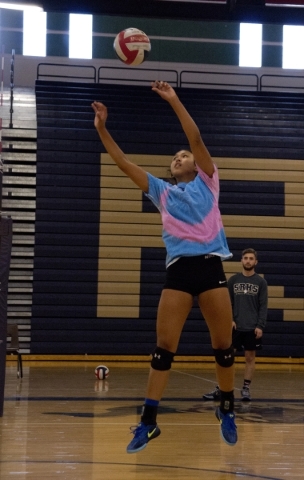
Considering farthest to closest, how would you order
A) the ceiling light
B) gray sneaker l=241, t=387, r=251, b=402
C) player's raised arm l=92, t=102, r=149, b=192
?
1. gray sneaker l=241, t=387, r=251, b=402
2. the ceiling light
3. player's raised arm l=92, t=102, r=149, b=192

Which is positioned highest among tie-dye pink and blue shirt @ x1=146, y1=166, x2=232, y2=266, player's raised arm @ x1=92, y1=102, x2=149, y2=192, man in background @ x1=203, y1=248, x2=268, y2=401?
player's raised arm @ x1=92, y1=102, x2=149, y2=192

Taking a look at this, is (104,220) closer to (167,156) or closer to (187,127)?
(167,156)

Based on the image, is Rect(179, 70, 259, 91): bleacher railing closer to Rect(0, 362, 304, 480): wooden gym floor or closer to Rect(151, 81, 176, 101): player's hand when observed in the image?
Rect(0, 362, 304, 480): wooden gym floor

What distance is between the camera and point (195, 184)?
18.8 ft

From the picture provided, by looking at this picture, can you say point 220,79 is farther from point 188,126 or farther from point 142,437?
point 142,437

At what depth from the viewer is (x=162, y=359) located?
219 inches

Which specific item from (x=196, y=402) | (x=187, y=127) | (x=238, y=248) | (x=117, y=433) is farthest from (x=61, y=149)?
(x=187, y=127)

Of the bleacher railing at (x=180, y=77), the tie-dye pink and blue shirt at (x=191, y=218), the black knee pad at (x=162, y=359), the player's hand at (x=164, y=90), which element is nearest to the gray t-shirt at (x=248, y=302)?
the tie-dye pink and blue shirt at (x=191, y=218)

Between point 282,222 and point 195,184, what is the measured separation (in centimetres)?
1178

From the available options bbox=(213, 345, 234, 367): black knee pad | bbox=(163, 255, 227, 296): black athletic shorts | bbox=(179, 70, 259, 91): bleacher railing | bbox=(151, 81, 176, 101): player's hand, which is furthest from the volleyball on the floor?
bbox=(179, 70, 259, 91): bleacher railing

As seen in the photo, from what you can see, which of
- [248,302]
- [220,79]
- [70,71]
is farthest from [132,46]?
[220,79]

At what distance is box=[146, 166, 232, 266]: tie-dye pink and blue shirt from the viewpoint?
18.3ft

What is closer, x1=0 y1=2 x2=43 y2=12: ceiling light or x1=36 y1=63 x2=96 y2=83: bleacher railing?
x1=0 y1=2 x2=43 y2=12: ceiling light

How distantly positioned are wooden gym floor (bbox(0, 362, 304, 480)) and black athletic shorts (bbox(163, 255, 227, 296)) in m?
1.25
